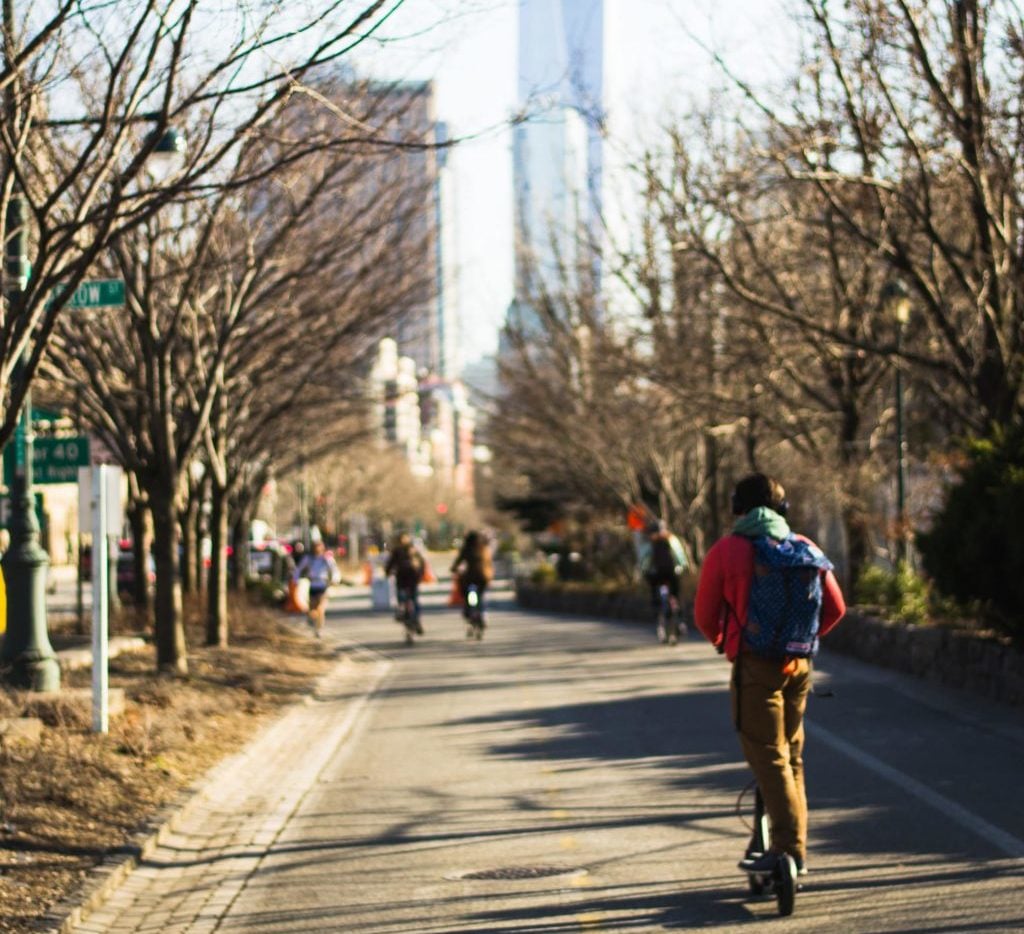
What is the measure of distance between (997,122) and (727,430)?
10.1 metres

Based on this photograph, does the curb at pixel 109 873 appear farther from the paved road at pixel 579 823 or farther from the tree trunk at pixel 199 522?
the tree trunk at pixel 199 522

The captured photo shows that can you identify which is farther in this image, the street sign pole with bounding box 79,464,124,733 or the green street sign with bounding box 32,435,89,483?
the green street sign with bounding box 32,435,89,483

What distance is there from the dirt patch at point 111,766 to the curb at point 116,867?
0.19 feet

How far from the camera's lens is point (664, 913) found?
6922mm

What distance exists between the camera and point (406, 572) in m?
26.4

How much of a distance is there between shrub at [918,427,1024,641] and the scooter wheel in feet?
23.4

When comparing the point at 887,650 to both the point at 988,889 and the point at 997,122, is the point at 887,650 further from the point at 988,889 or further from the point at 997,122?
the point at 988,889

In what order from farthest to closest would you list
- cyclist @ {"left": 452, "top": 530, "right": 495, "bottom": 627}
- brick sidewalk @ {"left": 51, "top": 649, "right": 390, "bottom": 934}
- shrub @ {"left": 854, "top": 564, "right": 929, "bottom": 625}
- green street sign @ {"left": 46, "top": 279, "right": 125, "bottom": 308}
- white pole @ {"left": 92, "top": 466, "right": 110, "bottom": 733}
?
cyclist @ {"left": 452, "top": 530, "right": 495, "bottom": 627} < shrub @ {"left": 854, "top": 564, "right": 929, "bottom": 625} < green street sign @ {"left": 46, "top": 279, "right": 125, "bottom": 308} < white pole @ {"left": 92, "top": 466, "right": 110, "bottom": 733} < brick sidewalk @ {"left": 51, "top": 649, "right": 390, "bottom": 934}

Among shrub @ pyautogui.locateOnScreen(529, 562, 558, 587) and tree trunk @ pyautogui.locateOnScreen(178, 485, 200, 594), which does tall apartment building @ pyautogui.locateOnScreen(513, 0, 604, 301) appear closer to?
tree trunk @ pyautogui.locateOnScreen(178, 485, 200, 594)

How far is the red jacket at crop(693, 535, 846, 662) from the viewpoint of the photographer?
706cm

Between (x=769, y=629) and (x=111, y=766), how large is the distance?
5493 mm

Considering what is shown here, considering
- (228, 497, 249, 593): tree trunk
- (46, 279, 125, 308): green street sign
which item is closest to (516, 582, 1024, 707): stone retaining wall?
(46, 279, 125, 308): green street sign

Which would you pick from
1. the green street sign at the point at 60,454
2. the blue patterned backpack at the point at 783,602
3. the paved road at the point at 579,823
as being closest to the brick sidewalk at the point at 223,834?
the paved road at the point at 579,823

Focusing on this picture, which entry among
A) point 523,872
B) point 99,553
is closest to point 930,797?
point 523,872
